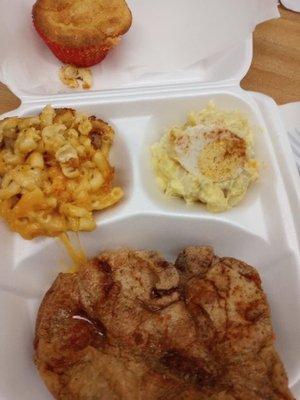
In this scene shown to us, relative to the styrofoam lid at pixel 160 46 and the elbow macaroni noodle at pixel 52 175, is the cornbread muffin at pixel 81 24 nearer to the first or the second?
the styrofoam lid at pixel 160 46

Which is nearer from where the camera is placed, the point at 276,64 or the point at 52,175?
the point at 52,175

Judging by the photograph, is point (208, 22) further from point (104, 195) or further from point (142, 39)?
point (104, 195)

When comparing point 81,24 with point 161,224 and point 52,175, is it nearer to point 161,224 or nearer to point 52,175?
point 52,175

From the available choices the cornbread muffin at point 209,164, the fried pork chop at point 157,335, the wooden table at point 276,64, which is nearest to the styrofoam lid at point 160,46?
the wooden table at point 276,64

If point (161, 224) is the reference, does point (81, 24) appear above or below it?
above

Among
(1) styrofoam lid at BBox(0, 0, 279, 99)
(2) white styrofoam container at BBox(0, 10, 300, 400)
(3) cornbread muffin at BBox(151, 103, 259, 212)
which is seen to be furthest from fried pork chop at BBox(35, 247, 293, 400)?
(1) styrofoam lid at BBox(0, 0, 279, 99)

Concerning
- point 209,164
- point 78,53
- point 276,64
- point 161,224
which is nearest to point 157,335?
point 161,224

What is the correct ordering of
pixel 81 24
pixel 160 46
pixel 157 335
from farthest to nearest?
pixel 160 46 < pixel 81 24 < pixel 157 335

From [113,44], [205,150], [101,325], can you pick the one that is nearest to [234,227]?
[205,150]

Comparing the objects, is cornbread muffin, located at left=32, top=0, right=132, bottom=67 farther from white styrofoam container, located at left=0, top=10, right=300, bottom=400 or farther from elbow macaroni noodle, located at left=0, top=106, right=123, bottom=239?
elbow macaroni noodle, located at left=0, top=106, right=123, bottom=239
